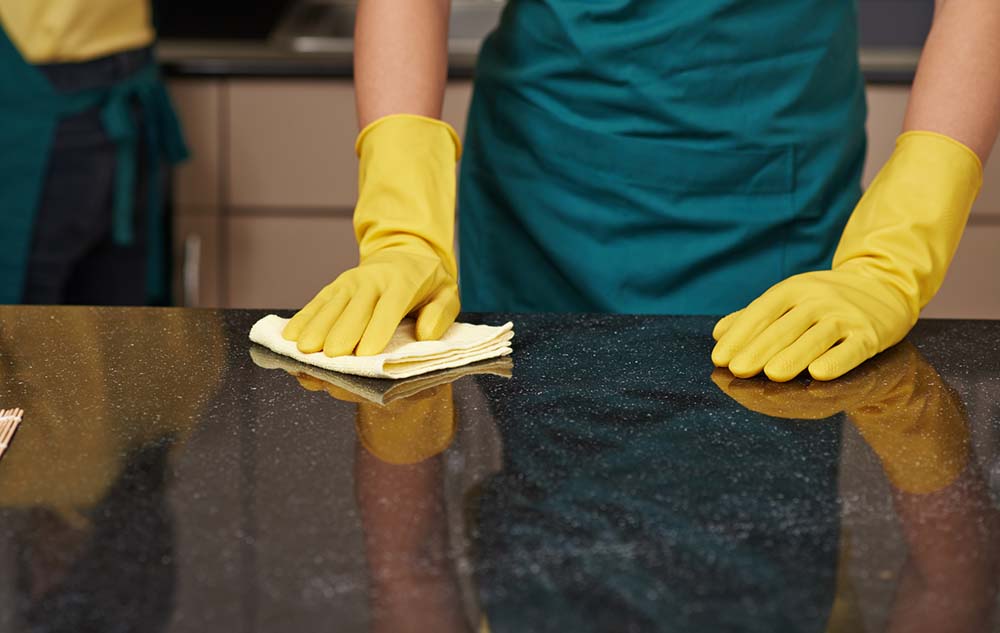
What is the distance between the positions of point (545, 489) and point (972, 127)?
0.69 meters

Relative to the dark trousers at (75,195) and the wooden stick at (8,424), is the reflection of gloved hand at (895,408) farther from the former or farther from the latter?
the dark trousers at (75,195)

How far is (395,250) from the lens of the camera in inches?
42.5

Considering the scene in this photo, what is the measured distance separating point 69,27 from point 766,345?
1543 mm

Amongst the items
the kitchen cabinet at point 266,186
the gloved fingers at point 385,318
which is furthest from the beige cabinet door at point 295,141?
the gloved fingers at point 385,318

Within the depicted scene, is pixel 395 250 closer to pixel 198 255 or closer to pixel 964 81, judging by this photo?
pixel 964 81

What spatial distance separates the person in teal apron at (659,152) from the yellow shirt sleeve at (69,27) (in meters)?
0.92

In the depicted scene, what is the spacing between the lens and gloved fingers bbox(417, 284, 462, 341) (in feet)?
3.10

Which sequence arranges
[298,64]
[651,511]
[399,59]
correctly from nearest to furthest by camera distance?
[651,511]
[399,59]
[298,64]

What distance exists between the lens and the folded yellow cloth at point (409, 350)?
87 cm

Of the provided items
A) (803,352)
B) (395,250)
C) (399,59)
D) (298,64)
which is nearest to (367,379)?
(395,250)

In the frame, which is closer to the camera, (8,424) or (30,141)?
(8,424)

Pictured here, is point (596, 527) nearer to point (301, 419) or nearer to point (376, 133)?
point (301, 419)

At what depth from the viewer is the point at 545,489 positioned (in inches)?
26.0

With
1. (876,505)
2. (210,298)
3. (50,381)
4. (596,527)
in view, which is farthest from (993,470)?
(210,298)
